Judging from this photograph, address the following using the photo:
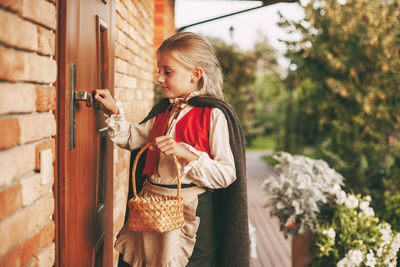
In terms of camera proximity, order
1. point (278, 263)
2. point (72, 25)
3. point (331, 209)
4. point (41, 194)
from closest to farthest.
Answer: point (41, 194), point (72, 25), point (331, 209), point (278, 263)

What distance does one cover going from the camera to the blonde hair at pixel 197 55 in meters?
1.98

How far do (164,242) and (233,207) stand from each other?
45cm

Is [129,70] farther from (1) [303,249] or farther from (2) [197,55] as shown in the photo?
(1) [303,249]

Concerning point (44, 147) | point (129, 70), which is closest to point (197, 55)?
point (44, 147)

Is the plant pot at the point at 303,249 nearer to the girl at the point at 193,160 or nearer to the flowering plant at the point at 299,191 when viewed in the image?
the flowering plant at the point at 299,191

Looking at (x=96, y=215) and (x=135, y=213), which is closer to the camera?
(x=135, y=213)

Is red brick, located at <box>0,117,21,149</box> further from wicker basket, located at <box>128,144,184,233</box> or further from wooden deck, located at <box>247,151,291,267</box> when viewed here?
wooden deck, located at <box>247,151,291,267</box>

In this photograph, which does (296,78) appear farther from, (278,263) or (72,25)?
(72,25)

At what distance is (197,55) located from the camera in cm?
201

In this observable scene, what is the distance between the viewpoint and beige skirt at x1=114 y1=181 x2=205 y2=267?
5.89ft

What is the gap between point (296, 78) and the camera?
7938 mm

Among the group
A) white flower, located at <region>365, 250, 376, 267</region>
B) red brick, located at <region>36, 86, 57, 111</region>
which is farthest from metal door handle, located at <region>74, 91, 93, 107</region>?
white flower, located at <region>365, 250, 376, 267</region>

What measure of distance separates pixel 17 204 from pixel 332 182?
2.69 meters

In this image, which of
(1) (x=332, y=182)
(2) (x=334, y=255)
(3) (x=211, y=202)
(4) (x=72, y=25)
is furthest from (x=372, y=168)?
(4) (x=72, y=25)
